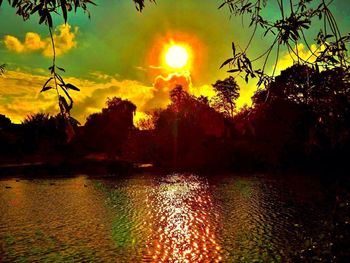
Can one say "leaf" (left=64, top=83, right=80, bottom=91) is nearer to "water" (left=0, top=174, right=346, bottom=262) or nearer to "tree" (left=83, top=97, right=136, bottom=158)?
"water" (left=0, top=174, right=346, bottom=262)

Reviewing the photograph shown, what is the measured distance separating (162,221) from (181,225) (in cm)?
121

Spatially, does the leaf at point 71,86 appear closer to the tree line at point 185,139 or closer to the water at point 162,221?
the water at point 162,221

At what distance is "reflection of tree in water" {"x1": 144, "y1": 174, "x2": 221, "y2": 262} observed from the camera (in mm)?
Result: 12961

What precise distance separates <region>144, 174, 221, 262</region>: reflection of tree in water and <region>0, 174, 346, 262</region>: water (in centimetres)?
3

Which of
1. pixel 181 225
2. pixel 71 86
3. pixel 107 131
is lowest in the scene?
pixel 181 225

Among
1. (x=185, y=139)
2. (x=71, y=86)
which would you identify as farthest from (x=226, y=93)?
(x=71, y=86)

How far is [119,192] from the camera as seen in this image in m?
26.7

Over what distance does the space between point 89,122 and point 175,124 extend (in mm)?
16844

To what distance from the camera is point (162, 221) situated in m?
18.1

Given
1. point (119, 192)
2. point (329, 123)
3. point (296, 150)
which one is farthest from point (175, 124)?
point (329, 123)

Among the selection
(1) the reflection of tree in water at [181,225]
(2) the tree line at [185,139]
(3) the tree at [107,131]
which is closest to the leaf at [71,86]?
(1) the reflection of tree in water at [181,225]

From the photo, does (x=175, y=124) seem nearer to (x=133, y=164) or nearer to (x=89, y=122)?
(x=133, y=164)

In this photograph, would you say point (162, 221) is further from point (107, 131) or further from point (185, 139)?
point (107, 131)

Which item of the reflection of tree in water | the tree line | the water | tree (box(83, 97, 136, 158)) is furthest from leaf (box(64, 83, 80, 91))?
tree (box(83, 97, 136, 158))
